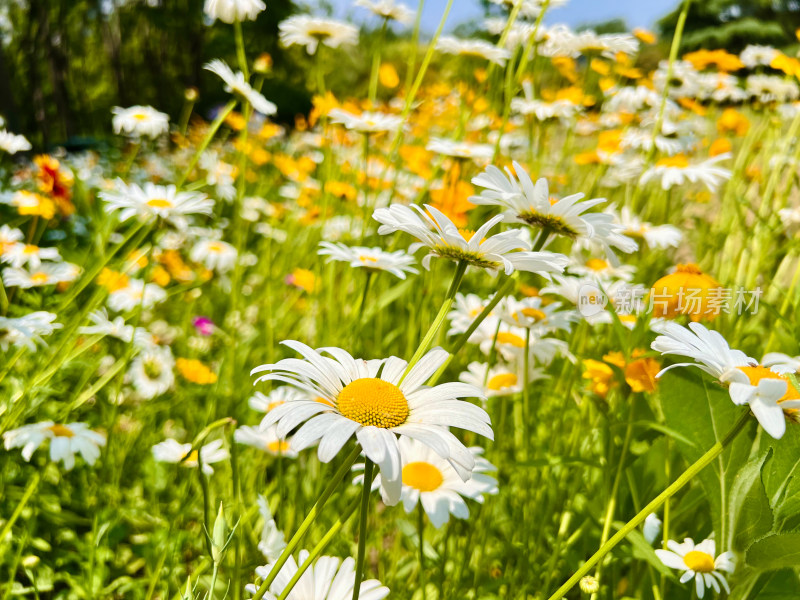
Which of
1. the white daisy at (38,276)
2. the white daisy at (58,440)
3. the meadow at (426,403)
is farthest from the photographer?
the white daisy at (38,276)

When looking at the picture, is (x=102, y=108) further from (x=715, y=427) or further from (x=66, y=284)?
(x=715, y=427)

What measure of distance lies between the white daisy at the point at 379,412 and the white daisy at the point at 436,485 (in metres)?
0.21

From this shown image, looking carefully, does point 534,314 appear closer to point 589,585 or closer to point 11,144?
point 589,585

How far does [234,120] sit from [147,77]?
17.9ft

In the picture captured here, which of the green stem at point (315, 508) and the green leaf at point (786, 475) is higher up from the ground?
the green stem at point (315, 508)

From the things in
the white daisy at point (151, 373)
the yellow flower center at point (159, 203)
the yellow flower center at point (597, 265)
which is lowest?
the white daisy at point (151, 373)

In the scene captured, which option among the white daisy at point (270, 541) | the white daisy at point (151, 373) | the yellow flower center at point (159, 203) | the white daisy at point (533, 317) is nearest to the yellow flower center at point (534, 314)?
the white daisy at point (533, 317)

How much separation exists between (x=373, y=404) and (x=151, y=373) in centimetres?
97

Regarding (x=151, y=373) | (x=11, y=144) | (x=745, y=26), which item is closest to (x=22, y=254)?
(x=11, y=144)

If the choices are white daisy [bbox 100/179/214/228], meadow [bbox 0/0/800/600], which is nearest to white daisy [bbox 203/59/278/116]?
meadow [bbox 0/0/800/600]

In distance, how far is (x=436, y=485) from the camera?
2.35ft

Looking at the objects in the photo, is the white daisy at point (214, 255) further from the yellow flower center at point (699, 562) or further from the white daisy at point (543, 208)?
the yellow flower center at point (699, 562)

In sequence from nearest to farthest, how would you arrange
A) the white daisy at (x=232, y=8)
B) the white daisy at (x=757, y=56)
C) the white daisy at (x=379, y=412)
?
the white daisy at (x=379, y=412) < the white daisy at (x=232, y=8) < the white daisy at (x=757, y=56)

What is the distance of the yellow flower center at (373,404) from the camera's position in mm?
430
